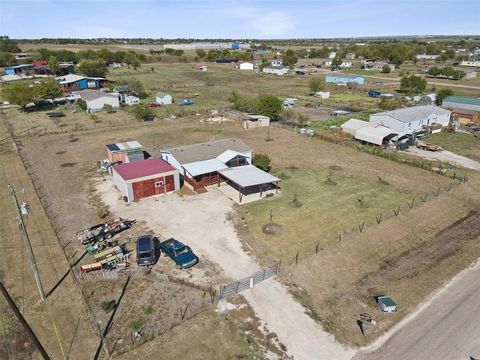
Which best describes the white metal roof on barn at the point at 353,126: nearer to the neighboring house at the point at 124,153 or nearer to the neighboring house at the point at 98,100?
the neighboring house at the point at 124,153

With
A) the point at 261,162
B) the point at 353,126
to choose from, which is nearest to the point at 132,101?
the point at 353,126

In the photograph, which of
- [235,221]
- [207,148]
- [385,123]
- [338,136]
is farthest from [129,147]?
[385,123]

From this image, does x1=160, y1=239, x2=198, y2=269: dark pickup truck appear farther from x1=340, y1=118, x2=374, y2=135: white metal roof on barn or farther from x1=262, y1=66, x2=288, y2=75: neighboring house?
x1=262, y1=66, x2=288, y2=75: neighboring house

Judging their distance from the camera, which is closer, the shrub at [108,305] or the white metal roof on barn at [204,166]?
the shrub at [108,305]

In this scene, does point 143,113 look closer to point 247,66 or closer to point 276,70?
point 276,70

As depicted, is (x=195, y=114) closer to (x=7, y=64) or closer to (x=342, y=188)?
(x=342, y=188)

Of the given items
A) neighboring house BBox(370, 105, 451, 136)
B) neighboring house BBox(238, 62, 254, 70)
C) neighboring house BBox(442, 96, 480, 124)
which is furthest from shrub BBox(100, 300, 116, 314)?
neighboring house BBox(238, 62, 254, 70)

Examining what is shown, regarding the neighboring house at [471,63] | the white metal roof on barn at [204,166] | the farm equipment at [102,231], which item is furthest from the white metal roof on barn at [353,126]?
the neighboring house at [471,63]
